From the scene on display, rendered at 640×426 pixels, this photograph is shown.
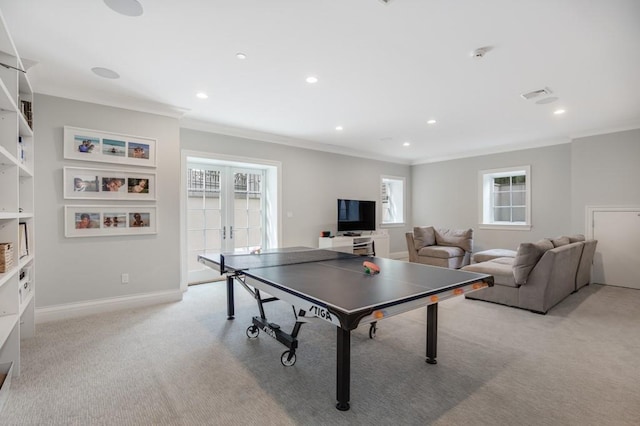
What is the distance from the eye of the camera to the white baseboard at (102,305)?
11.2 feet

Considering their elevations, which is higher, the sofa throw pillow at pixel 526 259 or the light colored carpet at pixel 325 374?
the sofa throw pillow at pixel 526 259

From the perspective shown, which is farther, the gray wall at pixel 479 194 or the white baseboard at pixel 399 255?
the white baseboard at pixel 399 255

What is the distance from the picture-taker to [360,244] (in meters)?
6.56

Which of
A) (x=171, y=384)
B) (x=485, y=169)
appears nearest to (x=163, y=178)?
(x=171, y=384)

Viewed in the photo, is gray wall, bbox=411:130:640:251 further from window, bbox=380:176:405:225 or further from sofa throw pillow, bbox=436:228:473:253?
sofa throw pillow, bbox=436:228:473:253

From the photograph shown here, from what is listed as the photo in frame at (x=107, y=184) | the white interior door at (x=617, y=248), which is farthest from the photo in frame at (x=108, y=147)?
the white interior door at (x=617, y=248)

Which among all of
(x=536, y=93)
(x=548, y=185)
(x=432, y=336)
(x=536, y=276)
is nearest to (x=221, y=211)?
(x=432, y=336)

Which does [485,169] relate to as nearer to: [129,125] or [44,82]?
[129,125]

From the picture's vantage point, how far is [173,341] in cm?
289

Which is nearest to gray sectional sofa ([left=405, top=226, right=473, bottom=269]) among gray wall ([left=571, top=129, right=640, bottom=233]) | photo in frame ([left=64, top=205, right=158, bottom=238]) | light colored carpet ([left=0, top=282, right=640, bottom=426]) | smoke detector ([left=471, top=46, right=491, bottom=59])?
gray wall ([left=571, top=129, right=640, bottom=233])

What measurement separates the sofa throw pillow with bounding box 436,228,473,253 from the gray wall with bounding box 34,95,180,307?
5136 millimetres

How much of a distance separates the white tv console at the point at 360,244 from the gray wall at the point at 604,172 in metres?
3.47

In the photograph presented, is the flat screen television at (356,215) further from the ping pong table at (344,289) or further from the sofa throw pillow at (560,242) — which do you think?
the sofa throw pillow at (560,242)

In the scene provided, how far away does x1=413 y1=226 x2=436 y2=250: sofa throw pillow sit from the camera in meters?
6.46
